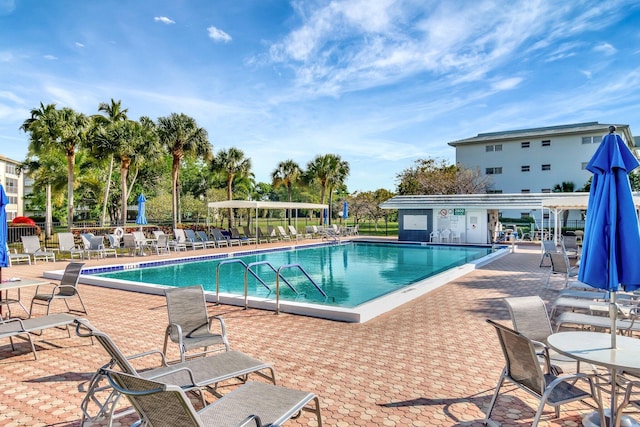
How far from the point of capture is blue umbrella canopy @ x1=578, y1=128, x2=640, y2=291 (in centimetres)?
336

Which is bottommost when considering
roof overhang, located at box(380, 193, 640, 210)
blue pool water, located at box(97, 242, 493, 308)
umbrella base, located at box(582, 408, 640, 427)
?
blue pool water, located at box(97, 242, 493, 308)

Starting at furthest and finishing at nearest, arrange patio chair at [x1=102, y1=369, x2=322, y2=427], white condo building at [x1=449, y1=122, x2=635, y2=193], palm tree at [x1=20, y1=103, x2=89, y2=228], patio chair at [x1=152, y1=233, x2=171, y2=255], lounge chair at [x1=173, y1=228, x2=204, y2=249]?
white condo building at [x1=449, y1=122, x2=635, y2=193], palm tree at [x1=20, y1=103, x2=89, y2=228], lounge chair at [x1=173, y1=228, x2=204, y2=249], patio chair at [x1=152, y1=233, x2=171, y2=255], patio chair at [x1=102, y1=369, x2=322, y2=427]

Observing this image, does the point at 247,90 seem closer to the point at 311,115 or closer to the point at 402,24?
the point at 311,115

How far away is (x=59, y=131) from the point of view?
A: 2138 centimetres

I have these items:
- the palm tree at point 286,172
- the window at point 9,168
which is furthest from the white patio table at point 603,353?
the window at point 9,168

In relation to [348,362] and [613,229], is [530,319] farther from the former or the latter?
[348,362]

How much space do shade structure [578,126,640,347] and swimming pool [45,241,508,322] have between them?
160 inches

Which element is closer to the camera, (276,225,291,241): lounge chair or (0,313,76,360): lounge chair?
(0,313,76,360): lounge chair

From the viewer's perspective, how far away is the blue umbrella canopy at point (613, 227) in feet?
11.0

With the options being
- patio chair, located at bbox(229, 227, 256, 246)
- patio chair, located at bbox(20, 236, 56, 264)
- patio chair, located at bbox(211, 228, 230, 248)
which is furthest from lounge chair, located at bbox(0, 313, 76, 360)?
patio chair, located at bbox(229, 227, 256, 246)

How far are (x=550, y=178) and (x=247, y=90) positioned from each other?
106 feet

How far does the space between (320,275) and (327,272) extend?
0.67 metres

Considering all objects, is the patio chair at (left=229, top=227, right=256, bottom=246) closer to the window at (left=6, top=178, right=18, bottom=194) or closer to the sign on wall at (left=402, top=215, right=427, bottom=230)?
the sign on wall at (left=402, top=215, right=427, bottom=230)

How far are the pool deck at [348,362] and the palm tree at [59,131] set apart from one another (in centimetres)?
1645
